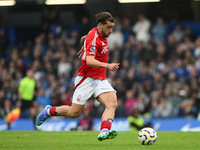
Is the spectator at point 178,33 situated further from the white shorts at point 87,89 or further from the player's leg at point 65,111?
the white shorts at point 87,89

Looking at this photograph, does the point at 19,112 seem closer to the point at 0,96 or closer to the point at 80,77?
the point at 0,96

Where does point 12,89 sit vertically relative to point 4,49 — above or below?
below

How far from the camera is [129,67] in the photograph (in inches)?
792

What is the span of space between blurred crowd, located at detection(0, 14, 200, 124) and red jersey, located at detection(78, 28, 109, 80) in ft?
25.7

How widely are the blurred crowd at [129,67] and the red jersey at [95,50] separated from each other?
7844mm

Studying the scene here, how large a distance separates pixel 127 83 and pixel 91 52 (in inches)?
409

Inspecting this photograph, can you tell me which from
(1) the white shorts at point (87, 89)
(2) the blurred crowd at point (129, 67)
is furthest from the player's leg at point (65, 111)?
(2) the blurred crowd at point (129, 67)

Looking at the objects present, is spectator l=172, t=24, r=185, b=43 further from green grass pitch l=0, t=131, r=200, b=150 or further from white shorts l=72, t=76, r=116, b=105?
white shorts l=72, t=76, r=116, b=105

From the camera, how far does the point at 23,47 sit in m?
23.5

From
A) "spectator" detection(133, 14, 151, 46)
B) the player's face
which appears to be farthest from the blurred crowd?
the player's face

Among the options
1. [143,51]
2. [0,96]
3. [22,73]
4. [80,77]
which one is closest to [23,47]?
[22,73]

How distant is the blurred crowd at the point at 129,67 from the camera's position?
58.5ft

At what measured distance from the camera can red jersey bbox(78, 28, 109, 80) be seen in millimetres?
Result: 8922

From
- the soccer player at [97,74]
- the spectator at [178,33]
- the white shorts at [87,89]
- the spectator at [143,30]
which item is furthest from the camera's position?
the spectator at [143,30]
